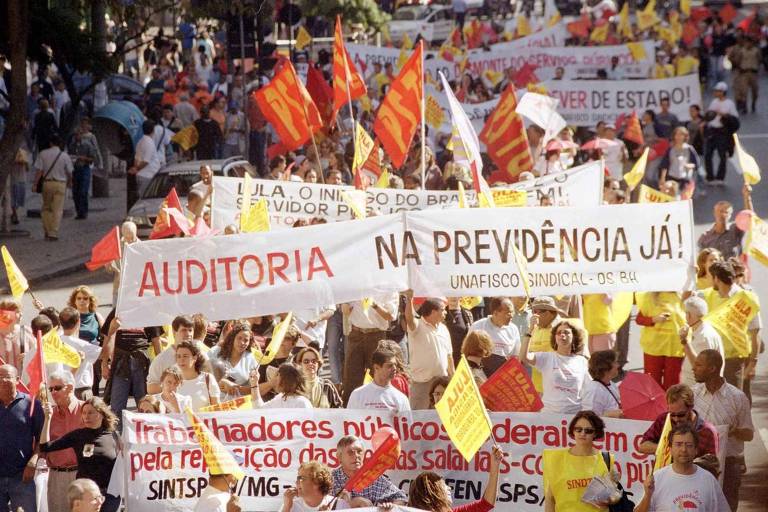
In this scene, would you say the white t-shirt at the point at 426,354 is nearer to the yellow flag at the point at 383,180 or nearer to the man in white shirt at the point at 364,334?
the man in white shirt at the point at 364,334

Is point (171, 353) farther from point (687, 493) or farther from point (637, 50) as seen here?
point (637, 50)

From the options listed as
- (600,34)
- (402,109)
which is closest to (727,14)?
(600,34)

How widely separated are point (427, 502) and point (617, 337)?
7535 millimetres

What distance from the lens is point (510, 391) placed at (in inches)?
412

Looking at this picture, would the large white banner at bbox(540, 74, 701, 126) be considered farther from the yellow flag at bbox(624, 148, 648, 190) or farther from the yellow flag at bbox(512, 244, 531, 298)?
the yellow flag at bbox(512, 244, 531, 298)

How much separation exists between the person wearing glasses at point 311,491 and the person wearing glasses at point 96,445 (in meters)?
1.78

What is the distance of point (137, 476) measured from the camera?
1024 centimetres

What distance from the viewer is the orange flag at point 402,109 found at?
625 inches

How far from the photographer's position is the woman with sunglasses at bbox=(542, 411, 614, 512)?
30.0ft

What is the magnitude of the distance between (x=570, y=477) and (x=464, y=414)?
696 millimetres

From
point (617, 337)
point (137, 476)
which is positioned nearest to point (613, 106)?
point (617, 337)

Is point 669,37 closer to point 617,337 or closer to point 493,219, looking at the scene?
point 617,337

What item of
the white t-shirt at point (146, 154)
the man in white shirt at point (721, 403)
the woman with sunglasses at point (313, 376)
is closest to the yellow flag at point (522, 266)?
the man in white shirt at point (721, 403)

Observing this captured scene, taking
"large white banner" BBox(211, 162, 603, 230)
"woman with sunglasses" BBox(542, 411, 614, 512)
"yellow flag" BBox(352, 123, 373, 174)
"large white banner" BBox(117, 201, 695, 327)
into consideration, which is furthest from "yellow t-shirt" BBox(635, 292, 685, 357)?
"woman with sunglasses" BBox(542, 411, 614, 512)
